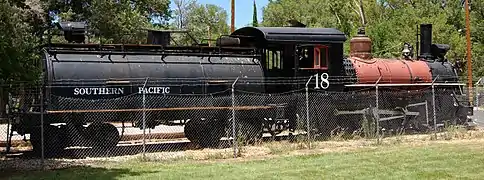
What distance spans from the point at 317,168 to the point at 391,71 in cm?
928

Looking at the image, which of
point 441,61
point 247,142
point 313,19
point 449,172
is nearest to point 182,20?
point 313,19

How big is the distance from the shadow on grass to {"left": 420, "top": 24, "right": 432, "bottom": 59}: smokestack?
1459cm

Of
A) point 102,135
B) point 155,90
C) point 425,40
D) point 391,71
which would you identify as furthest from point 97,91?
point 425,40

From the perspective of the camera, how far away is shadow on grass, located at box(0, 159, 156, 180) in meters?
11.5

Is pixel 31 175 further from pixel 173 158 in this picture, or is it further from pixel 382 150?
pixel 382 150

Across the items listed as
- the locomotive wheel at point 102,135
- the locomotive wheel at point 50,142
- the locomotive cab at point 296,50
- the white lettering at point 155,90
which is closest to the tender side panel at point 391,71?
the locomotive cab at point 296,50

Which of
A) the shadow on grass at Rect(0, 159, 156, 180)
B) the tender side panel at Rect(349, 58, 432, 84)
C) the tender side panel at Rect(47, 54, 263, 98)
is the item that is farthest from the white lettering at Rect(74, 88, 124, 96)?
the tender side panel at Rect(349, 58, 432, 84)

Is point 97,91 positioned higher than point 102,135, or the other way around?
point 97,91

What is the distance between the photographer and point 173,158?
553 inches

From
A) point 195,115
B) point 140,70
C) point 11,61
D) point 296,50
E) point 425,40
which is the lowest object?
point 195,115

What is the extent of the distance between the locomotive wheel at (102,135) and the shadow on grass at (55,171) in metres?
1.48

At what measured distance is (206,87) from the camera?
1627 centimetres

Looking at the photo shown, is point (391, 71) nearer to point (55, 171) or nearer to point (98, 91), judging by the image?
point (98, 91)

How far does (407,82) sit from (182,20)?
52415mm
